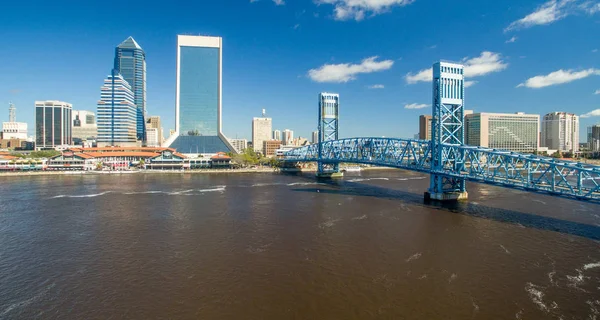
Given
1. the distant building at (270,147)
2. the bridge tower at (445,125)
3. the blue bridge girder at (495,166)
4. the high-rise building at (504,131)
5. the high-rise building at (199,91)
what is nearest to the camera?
the blue bridge girder at (495,166)

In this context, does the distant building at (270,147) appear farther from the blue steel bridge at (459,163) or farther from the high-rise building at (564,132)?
the high-rise building at (564,132)

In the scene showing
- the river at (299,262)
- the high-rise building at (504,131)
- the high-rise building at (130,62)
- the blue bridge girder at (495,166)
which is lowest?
the river at (299,262)

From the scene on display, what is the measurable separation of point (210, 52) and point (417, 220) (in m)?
127

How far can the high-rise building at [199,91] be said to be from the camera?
133375mm

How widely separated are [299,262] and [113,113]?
136 meters

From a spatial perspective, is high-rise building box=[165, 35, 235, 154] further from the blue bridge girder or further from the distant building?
the blue bridge girder

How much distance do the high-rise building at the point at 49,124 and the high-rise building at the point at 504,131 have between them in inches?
8799

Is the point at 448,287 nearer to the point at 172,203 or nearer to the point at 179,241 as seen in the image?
the point at 179,241

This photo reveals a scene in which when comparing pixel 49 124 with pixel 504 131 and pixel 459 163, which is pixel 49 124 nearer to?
pixel 459 163

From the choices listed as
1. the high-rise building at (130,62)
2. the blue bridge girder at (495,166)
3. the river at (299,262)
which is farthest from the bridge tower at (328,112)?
the high-rise building at (130,62)

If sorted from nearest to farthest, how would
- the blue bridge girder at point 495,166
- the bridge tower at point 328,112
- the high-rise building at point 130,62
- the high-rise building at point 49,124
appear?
the blue bridge girder at point 495,166 < the bridge tower at point 328,112 < the high-rise building at point 49,124 < the high-rise building at point 130,62

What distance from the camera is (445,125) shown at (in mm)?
48031

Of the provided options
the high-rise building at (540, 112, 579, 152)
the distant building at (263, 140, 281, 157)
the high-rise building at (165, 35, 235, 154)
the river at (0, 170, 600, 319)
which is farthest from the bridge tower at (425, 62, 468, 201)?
the high-rise building at (540, 112, 579, 152)

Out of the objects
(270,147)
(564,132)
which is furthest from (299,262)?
(564,132)
